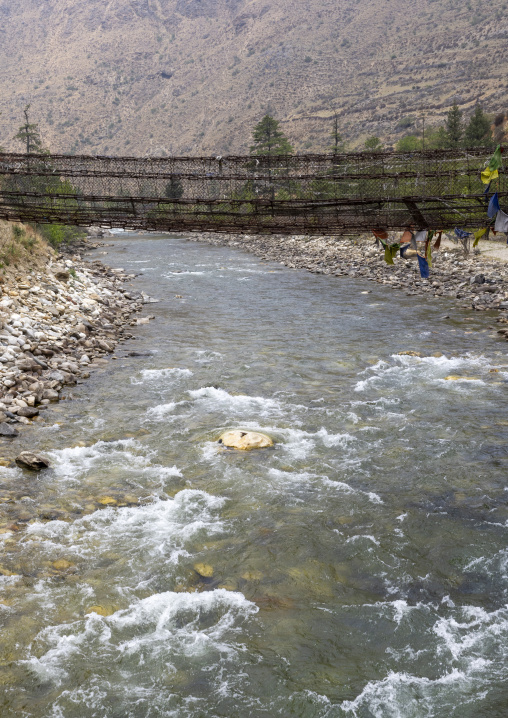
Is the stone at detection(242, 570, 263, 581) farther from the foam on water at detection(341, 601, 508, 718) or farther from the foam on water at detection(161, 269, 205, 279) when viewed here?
the foam on water at detection(161, 269, 205, 279)

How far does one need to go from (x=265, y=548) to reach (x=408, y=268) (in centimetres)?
2351

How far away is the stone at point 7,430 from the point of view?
1051 centimetres

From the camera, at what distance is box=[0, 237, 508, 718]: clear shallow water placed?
5.40 meters

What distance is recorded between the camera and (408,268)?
93.6 ft

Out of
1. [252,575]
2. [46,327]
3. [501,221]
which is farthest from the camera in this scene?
[46,327]

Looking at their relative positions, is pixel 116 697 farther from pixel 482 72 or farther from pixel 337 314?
pixel 482 72

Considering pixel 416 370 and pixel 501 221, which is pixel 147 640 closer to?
pixel 501 221

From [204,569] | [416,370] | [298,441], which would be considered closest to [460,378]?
[416,370]

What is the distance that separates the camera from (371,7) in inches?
5221

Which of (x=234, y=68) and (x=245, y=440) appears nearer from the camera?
(x=245, y=440)

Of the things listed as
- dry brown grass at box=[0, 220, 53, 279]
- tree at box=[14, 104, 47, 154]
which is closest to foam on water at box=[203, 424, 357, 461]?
dry brown grass at box=[0, 220, 53, 279]

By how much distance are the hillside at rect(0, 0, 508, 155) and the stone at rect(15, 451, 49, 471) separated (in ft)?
240

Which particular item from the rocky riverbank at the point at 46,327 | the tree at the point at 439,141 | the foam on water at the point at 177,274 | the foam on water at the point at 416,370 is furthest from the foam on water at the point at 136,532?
the tree at the point at 439,141

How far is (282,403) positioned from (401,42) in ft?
403
